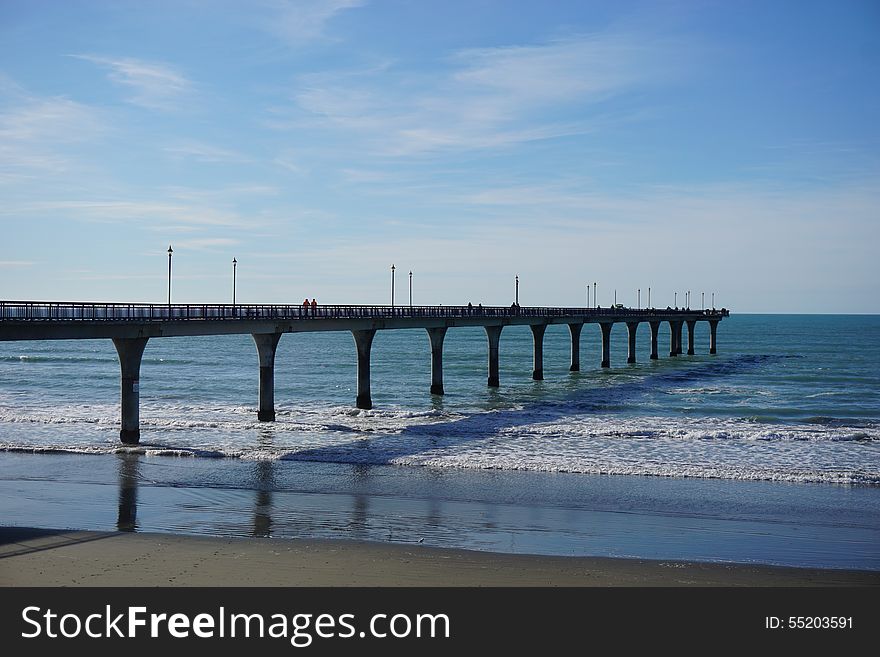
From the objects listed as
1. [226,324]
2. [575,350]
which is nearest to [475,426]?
[226,324]

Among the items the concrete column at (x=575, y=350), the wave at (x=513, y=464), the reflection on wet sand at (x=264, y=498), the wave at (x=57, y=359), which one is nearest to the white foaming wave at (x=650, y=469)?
the wave at (x=513, y=464)

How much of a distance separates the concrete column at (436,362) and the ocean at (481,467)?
5.12 ft

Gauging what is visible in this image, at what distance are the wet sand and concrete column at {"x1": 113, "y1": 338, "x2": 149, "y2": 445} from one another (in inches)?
603

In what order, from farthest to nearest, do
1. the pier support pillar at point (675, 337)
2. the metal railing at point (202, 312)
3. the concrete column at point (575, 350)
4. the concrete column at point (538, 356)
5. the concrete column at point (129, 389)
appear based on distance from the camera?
the pier support pillar at point (675, 337)
the concrete column at point (575, 350)
the concrete column at point (538, 356)
the concrete column at point (129, 389)
the metal railing at point (202, 312)

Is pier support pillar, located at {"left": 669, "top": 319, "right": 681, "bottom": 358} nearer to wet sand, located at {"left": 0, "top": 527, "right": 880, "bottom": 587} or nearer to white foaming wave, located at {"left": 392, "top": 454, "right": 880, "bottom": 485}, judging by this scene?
white foaming wave, located at {"left": 392, "top": 454, "right": 880, "bottom": 485}

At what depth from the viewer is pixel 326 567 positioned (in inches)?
596

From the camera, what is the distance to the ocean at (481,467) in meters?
18.8

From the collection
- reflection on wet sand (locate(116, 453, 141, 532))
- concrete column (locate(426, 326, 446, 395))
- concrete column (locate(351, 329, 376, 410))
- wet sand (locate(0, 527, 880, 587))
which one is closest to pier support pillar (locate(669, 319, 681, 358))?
concrete column (locate(426, 326, 446, 395))

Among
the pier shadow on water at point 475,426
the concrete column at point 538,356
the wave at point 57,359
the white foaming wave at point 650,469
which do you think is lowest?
the pier shadow on water at point 475,426

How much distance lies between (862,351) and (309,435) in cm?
9310

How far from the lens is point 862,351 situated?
10819cm

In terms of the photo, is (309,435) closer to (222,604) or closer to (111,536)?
(111,536)

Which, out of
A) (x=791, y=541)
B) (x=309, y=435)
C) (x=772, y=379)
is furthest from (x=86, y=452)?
(x=772, y=379)

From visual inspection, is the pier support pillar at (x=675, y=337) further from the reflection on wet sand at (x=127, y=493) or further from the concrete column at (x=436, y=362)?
the reflection on wet sand at (x=127, y=493)
